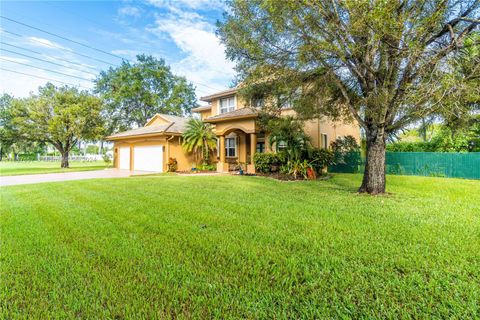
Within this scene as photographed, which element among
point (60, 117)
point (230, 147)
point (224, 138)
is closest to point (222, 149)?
point (224, 138)

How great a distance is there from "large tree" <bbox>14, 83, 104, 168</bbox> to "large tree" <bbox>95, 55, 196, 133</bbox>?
22.6 ft

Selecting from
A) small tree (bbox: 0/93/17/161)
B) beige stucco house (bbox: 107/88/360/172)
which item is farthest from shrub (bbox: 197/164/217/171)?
small tree (bbox: 0/93/17/161)

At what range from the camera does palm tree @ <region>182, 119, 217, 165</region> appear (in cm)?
1685

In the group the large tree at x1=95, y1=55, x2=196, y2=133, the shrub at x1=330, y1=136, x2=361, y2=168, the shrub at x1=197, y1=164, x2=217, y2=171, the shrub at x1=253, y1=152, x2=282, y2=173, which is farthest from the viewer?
the large tree at x1=95, y1=55, x2=196, y2=133

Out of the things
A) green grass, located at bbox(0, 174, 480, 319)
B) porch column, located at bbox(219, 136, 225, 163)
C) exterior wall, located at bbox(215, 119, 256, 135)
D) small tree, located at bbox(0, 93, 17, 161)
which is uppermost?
small tree, located at bbox(0, 93, 17, 161)

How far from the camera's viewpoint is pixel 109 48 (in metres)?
21.4

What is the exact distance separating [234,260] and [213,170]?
15049 millimetres

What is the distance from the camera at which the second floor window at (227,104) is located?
1833 cm

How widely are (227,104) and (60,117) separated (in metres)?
17.0

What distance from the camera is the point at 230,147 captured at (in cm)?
1795

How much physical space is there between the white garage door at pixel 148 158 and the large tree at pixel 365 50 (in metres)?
11.5

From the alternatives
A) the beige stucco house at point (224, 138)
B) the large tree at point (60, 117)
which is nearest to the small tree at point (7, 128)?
the large tree at point (60, 117)

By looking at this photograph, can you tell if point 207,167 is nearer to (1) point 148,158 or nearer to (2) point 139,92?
(1) point 148,158

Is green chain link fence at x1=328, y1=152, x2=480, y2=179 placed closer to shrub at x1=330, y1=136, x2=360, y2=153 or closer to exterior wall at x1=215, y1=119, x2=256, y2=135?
shrub at x1=330, y1=136, x2=360, y2=153
